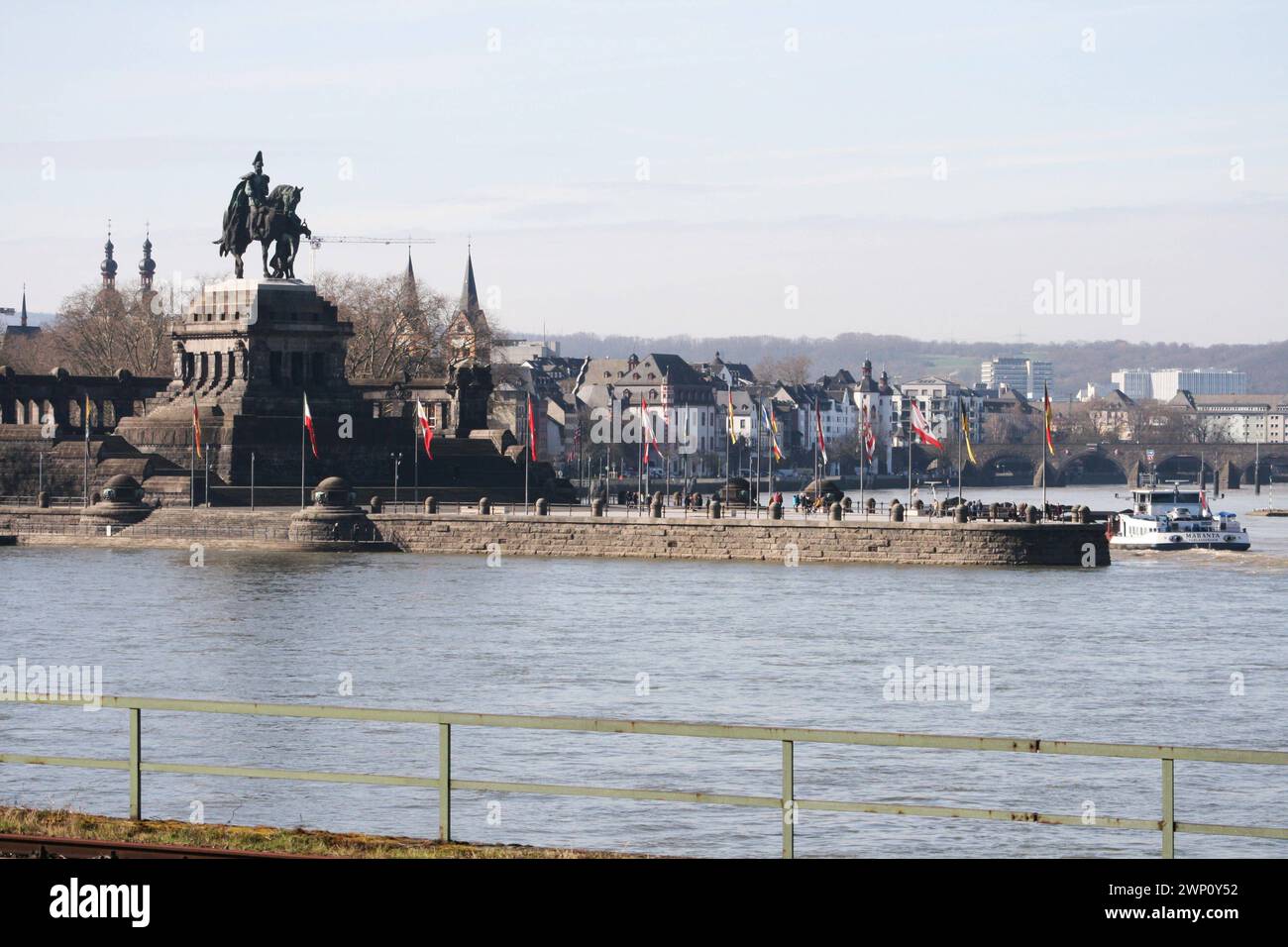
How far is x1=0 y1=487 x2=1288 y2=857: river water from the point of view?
26.9 meters

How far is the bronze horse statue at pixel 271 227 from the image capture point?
339 feet

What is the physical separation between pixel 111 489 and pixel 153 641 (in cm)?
4257

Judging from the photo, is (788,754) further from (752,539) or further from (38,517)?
(38,517)

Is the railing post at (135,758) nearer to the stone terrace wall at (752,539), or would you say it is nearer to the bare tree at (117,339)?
the stone terrace wall at (752,539)

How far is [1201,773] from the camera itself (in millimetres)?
30891

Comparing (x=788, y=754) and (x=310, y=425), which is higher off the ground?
(x=310, y=425)

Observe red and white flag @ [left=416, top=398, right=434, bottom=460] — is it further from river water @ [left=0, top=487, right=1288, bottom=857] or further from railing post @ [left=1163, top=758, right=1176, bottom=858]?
railing post @ [left=1163, top=758, right=1176, bottom=858]

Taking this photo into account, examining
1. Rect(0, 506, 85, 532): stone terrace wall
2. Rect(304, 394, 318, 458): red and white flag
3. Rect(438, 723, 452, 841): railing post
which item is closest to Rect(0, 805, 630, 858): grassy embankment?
Rect(438, 723, 452, 841): railing post

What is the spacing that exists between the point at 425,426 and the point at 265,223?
1685cm

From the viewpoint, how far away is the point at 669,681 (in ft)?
141

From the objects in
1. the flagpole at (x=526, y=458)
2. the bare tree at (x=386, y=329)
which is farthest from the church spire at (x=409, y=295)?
the flagpole at (x=526, y=458)

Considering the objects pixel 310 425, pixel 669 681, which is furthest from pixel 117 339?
pixel 669 681
